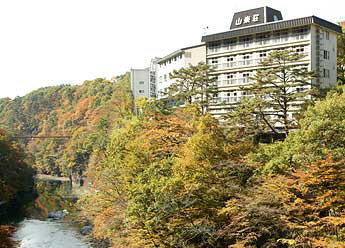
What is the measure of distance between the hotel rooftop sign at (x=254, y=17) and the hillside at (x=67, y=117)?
68.6ft

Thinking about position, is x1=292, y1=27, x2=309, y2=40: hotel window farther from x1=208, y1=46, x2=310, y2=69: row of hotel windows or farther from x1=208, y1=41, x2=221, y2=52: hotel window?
x1=208, y1=41, x2=221, y2=52: hotel window

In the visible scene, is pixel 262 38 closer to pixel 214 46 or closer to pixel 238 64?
pixel 238 64

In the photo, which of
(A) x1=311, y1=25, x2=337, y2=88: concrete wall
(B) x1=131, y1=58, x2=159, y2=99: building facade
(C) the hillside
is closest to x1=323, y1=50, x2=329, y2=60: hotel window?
(A) x1=311, y1=25, x2=337, y2=88: concrete wall

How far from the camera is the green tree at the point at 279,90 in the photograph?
75.8 feet

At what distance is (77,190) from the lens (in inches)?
2111

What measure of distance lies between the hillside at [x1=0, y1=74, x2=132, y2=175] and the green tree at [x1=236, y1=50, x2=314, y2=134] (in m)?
24.2

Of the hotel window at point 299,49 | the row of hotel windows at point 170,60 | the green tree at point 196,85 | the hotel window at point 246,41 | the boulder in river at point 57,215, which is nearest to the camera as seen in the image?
the hotel window at point 299,49

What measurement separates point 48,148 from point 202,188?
6488 centimetres

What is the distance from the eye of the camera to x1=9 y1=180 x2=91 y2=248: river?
90.8ft

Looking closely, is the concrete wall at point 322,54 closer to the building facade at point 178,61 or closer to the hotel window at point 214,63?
the hotel window at point 214,63

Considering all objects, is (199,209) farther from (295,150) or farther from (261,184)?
(295,150)

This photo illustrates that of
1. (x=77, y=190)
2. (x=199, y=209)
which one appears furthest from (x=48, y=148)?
(x=199, y=209)

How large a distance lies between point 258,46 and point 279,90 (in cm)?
678

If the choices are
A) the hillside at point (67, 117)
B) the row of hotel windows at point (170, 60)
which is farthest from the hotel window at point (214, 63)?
the hillside at point (67, 117)
